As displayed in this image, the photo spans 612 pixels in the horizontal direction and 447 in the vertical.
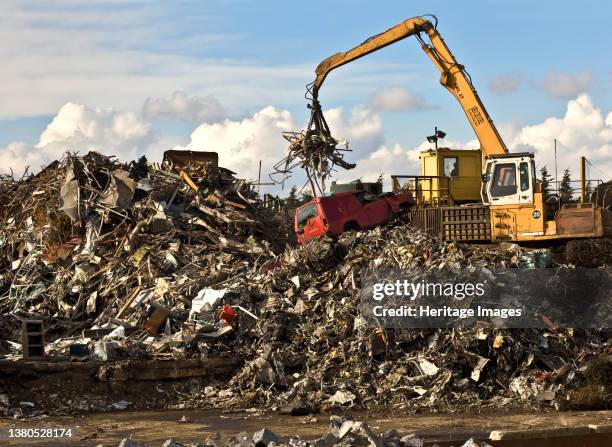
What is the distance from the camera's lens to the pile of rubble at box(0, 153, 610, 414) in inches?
651

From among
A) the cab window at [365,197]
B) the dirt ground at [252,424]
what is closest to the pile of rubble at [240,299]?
the dirt ground at [252,424]

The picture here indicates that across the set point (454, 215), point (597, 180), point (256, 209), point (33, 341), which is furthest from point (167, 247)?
point (597, 180)

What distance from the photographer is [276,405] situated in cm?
1627

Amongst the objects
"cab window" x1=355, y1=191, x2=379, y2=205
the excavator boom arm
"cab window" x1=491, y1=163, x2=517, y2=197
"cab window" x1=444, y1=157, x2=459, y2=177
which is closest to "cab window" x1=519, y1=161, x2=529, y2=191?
"cab window" x1=491, y1=163, x2=517, y2=197

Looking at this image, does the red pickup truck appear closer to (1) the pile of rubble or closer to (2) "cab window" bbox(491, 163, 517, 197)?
(1) the pile of rubble

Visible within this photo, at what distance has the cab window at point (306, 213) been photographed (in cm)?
2147

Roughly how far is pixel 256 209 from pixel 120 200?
3.70m

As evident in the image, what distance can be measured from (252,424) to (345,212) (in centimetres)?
738

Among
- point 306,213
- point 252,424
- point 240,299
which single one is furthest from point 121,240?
point 252,424

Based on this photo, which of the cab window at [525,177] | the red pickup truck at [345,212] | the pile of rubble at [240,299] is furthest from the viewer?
the red pickup truck at [345,212]

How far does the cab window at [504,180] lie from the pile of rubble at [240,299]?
1.19 meters

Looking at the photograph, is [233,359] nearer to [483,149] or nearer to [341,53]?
[483,149]

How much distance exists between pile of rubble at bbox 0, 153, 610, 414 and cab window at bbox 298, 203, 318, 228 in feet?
3.83

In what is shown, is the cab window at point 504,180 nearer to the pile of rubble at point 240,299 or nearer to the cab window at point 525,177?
the cab window at point 525,177
